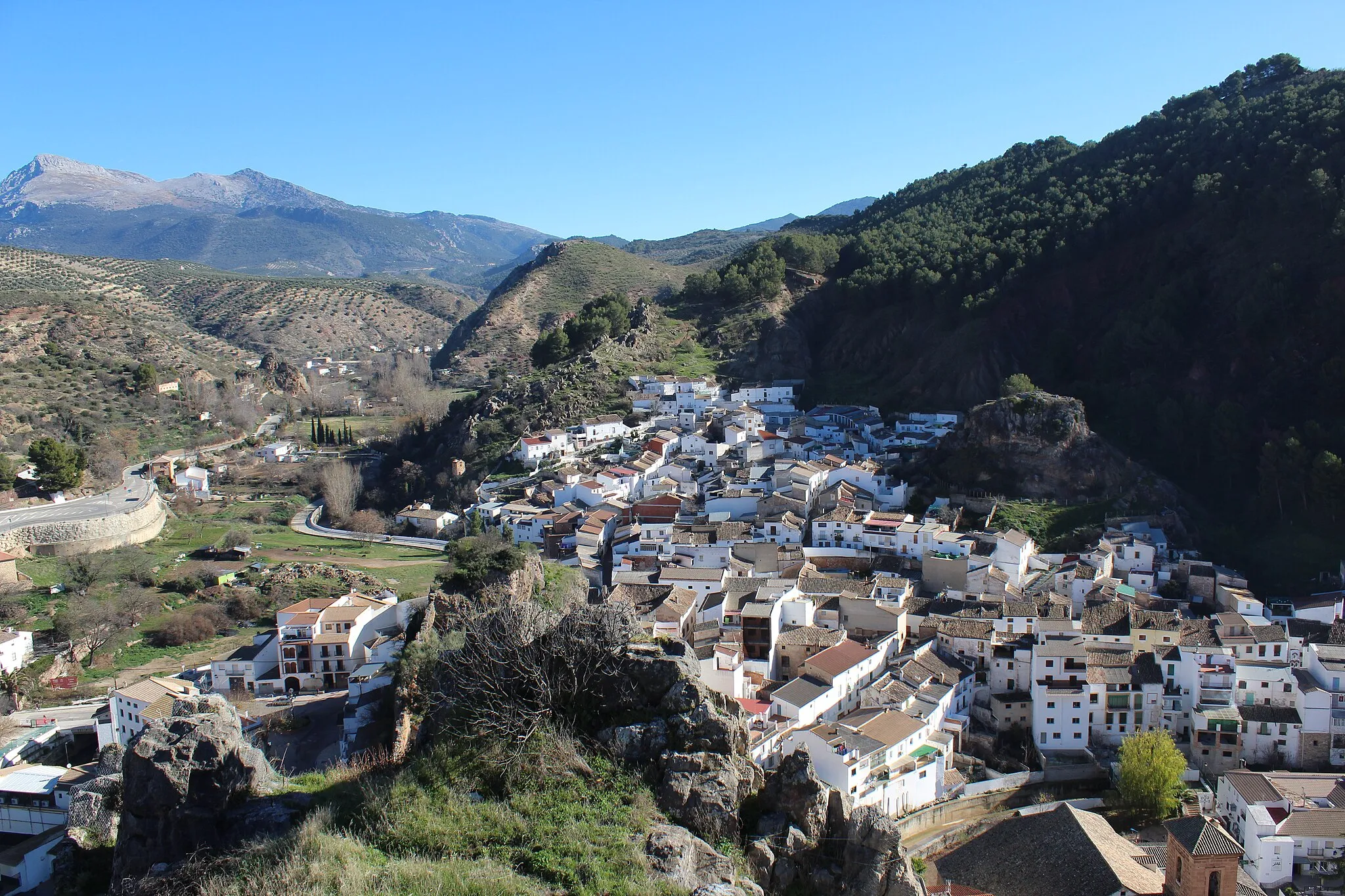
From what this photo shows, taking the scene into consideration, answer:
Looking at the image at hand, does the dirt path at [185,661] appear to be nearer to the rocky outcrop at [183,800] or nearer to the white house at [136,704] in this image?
the white house at [136,704]

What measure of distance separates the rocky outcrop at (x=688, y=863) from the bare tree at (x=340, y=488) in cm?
3639

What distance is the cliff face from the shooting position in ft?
112

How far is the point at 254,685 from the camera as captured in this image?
24391 millimetres

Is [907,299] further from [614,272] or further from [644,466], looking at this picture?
[614,272]

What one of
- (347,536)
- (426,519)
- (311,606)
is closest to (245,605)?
(311,606)

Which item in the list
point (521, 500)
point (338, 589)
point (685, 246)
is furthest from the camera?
point (685, 246)

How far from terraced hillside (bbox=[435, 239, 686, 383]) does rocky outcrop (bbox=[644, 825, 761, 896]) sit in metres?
61.8

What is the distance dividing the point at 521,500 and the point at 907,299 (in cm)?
2642

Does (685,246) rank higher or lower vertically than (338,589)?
higher

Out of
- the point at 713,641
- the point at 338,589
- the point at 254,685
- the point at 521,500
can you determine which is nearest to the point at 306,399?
the point at 521,500

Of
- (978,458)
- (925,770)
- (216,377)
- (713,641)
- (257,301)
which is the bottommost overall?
(925,770)

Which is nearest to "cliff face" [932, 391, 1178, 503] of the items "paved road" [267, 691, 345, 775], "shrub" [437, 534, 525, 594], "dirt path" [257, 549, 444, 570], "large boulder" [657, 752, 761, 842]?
"dirt path" [257, 549, 444, 570]

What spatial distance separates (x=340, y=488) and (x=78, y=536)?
439 inches

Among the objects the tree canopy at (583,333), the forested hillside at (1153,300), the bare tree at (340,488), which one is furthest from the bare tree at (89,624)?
the forested hillside at (1153,300)
